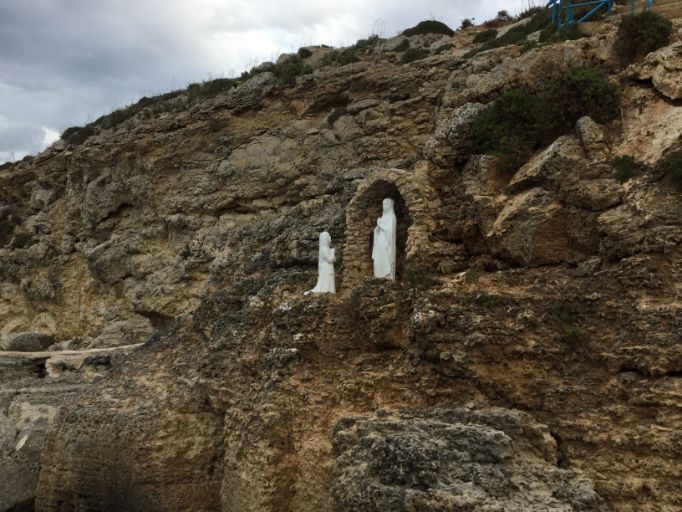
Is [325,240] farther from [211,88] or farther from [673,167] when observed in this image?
[211,88]

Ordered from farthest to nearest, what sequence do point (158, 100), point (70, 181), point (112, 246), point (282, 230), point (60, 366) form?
point (158, 100) → point (70, 181) → point (112, 246) → point (60, 366) → point (282, 230)

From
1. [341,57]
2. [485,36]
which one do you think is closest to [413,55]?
[485,36]

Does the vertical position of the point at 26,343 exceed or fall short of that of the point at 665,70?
it falls short

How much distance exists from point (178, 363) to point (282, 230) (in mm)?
3871

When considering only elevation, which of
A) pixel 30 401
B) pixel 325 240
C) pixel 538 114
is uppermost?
pixel 538 114

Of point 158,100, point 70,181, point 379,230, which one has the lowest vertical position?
point 379,230

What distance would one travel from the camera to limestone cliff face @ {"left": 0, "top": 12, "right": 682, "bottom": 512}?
647 cm

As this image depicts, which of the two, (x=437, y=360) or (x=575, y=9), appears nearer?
(x=437, y=360)

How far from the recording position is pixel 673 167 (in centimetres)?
734

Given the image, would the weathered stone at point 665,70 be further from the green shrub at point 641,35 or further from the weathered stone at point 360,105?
the weathered stone at point 360,105

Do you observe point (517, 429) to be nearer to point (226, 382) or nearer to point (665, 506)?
point (665, 506)

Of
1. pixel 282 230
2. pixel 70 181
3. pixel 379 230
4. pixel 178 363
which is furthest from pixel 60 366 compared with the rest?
pixel 70 181

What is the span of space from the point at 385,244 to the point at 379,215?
1.16 metres

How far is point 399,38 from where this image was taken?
27078mm
